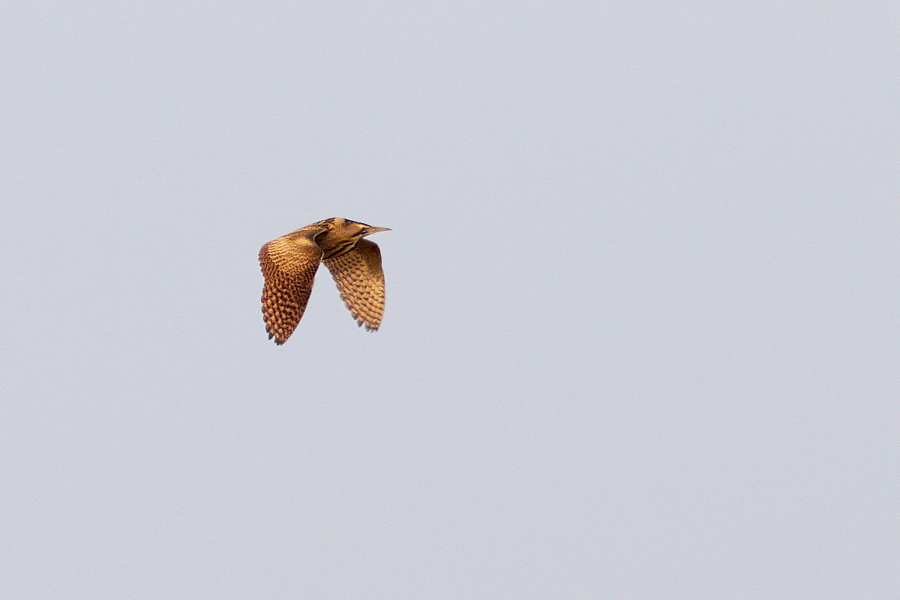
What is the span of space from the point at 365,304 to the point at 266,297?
3979mm

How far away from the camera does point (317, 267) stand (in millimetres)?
33125

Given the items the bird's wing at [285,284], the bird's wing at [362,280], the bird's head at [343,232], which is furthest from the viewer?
the bird's wing at [362,280]

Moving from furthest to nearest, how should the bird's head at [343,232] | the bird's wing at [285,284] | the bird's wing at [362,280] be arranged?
the bird's wing at [362,280] < the bird's head at [343,232] < the bird's wing at [285,284]

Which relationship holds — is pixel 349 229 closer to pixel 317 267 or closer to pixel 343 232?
pixel 343 232

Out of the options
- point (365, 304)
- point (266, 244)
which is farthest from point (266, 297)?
point (365, 304)

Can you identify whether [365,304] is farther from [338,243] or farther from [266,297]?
[266,297]

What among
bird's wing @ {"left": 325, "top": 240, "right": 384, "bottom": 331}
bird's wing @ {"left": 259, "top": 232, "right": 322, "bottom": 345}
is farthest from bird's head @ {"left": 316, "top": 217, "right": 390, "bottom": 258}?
bird's wing @ {"left": 259, "top": 232, "right": 322, "bottom": 345}

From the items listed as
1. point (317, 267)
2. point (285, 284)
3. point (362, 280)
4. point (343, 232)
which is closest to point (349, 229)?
point (343, 232)

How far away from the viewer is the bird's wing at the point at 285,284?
106 ft

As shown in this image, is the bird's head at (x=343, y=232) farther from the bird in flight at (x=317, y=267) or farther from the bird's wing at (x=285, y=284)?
the bird's wing at (x=285, y=284)

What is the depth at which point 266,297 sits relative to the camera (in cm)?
3238

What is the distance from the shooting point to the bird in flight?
106 feet

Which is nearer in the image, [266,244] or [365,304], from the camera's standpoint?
[266,244]

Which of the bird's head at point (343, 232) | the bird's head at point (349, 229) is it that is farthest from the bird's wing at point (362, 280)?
the bird's head at point (349, 229)
